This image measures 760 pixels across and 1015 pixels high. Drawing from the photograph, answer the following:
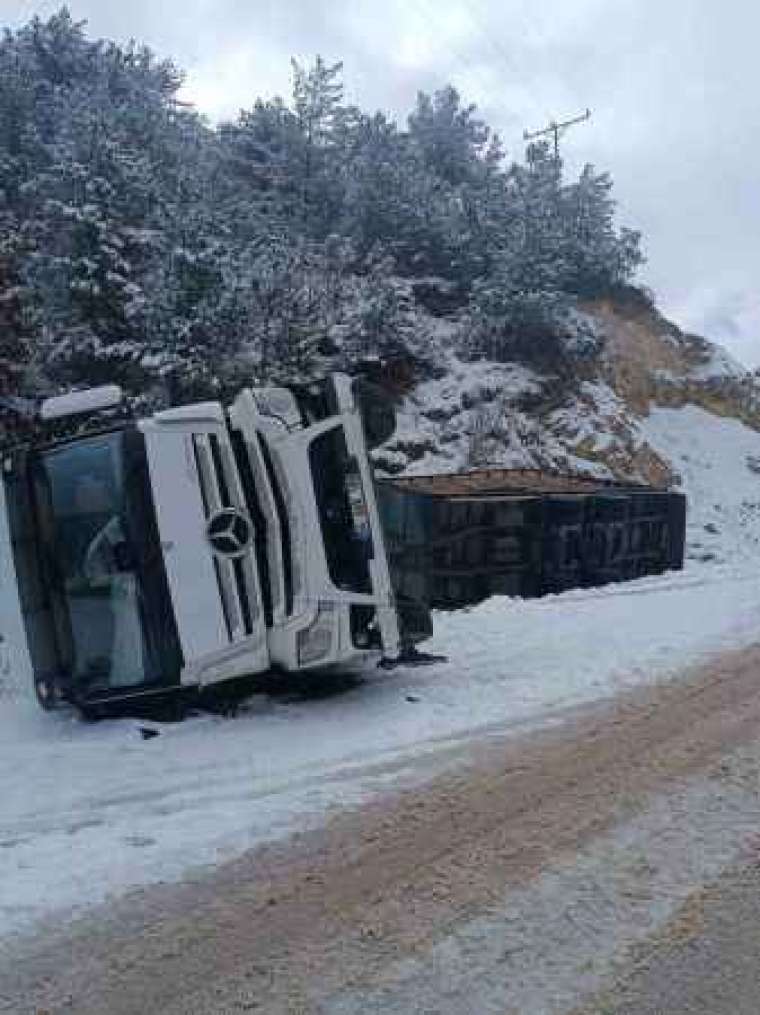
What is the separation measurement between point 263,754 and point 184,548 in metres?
1.29

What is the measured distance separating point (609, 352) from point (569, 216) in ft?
12.7

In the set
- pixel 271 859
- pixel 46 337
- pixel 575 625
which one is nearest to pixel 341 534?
pixel 271 859

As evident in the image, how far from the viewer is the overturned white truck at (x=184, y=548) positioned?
5.99 m

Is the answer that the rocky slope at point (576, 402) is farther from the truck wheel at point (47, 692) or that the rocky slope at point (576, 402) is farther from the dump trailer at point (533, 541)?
the truck wheel at point (47, 692)

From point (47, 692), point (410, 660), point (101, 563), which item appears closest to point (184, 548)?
point (101, 563)

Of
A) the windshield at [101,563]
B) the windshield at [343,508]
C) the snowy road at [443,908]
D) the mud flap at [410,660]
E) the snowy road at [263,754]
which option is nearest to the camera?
the snowy road at [443,908]

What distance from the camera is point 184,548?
6039mm

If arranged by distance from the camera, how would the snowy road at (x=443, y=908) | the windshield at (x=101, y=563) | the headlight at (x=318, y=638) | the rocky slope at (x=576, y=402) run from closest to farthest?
the snowy road at (x=443, y=908) < the windshield at (x=101, y=563) < the headlight at (x=318, y=638) < the rocky slope at (x=576, y=402)

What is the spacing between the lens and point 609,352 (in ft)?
88.1

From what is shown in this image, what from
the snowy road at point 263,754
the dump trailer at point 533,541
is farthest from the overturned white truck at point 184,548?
the dump trailer at point 533,541

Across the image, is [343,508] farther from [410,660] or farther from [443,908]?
[443,908]

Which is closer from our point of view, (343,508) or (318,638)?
(318,638)

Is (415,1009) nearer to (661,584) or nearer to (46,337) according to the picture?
(661,584)

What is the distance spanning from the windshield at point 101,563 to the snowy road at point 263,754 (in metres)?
0.41
